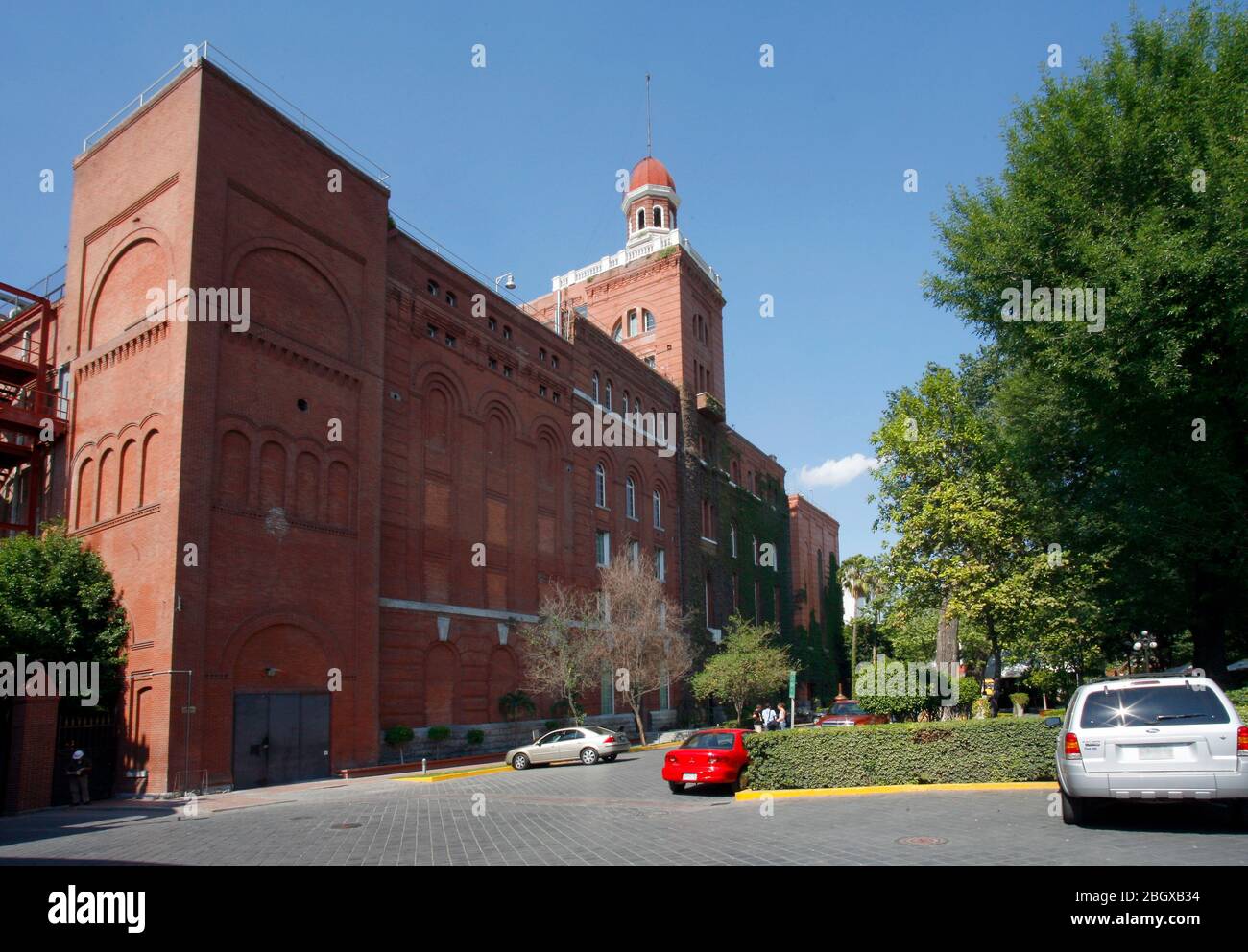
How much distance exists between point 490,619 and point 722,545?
25.2 meters

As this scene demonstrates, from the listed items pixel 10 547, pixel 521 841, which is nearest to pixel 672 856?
pixel 521 841

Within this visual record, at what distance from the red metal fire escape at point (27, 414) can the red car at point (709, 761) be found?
21.7 m

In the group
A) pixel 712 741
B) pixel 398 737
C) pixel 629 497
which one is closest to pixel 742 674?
pixel 629 497

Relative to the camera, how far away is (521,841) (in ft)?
36.8

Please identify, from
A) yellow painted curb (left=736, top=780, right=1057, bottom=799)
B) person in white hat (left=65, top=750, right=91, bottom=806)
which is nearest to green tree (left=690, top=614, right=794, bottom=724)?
yellow painted curb (left=736, top=780, right=1057, bottom=799)

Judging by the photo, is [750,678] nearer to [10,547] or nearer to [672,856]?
[10,547]

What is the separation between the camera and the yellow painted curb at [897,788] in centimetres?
1405

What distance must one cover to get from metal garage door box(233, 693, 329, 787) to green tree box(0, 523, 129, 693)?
3471mm

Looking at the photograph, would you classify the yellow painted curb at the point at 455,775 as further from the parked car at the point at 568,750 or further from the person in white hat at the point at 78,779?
the person in white hat at the point at 78,779

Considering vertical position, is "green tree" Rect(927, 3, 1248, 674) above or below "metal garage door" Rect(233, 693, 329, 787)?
above

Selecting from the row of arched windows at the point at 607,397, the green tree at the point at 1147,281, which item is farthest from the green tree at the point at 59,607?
the row of arched windows at the point at 607,397

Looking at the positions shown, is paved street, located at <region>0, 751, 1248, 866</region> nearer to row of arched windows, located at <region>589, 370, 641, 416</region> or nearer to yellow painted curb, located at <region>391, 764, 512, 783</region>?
yellow painted curb, located at <region>391, 764, 512, 783</region>

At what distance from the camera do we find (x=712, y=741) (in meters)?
18.5

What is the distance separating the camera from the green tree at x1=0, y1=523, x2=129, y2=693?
21219 millimetres
